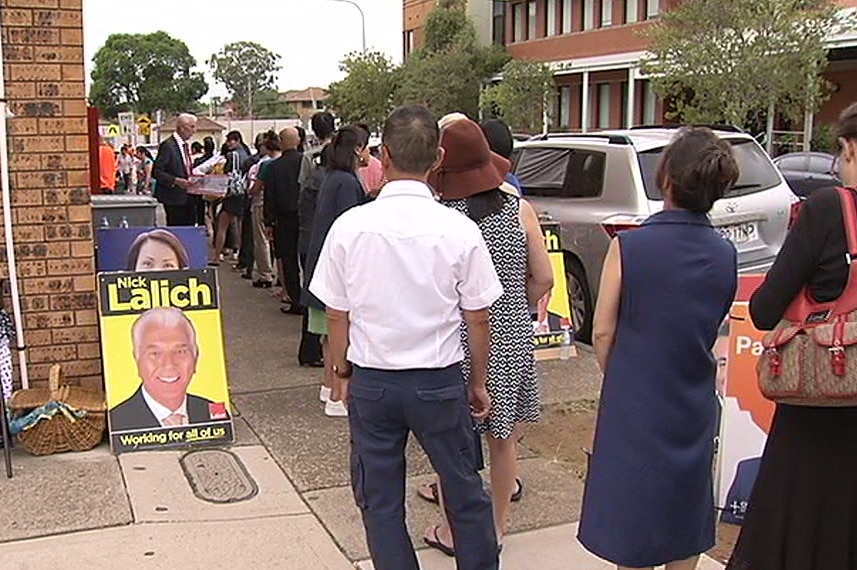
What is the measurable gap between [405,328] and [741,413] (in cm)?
209

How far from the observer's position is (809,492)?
3154mm

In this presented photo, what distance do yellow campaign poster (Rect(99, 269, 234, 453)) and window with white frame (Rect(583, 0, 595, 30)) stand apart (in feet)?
122

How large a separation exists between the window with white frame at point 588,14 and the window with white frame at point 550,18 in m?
2.12

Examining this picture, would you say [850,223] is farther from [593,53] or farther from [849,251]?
[593,53]

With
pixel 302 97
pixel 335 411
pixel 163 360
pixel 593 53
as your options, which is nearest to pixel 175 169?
pixel 335 411

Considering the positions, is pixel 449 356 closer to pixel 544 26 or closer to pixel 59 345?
pixel 59 345

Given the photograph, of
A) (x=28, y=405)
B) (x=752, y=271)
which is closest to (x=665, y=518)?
(x=28, y=405)

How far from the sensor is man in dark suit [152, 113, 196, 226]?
10.2 meters

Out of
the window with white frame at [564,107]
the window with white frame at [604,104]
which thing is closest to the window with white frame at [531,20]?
the window with white frame at [564,107]

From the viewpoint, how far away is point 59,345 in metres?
5.60

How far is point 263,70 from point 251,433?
106736mm

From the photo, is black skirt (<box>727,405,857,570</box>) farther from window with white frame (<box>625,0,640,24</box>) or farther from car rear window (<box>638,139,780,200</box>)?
window with white frame (<box>625,0,640,24</box>)

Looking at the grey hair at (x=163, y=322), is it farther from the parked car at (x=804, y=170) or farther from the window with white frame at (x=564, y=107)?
the window with white frame at (x=564, y=107)

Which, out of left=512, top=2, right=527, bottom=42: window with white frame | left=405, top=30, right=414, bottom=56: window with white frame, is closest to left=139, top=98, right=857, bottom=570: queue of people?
left=512, top=2, right=527, bottom=42: window with white frame
